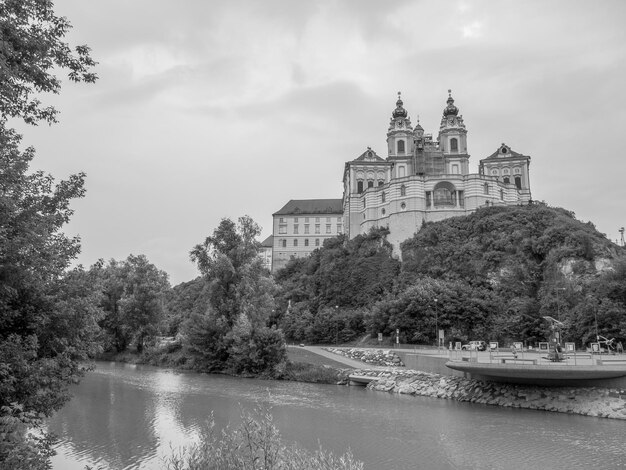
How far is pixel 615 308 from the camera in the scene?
34688 millimetres

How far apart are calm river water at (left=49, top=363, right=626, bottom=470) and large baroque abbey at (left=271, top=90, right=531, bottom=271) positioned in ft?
133

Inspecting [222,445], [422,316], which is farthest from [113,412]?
[422,316]

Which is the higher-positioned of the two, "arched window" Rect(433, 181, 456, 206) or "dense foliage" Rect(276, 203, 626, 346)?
"arched window" Rect(433, 181, 456, 206)

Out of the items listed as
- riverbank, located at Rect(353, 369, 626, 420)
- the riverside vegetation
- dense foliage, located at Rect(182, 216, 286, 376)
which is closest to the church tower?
the riverside vegetation

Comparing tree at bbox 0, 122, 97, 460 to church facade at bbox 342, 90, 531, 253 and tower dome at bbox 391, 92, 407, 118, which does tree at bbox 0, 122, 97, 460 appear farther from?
tower dome at bbox 391, 92, 407, 118

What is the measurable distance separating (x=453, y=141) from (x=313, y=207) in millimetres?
27807

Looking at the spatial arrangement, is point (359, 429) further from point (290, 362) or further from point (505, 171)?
point (505, 171)

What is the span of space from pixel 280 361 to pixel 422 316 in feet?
50.1

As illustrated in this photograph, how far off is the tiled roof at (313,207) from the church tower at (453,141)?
2261 cm

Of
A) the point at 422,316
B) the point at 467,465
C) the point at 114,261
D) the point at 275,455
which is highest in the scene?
the point at 114,261

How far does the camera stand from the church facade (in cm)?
6388

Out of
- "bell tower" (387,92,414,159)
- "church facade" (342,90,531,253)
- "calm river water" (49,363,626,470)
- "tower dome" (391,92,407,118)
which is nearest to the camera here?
"calm river water" (49,363,626,470)

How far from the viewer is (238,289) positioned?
37.3m

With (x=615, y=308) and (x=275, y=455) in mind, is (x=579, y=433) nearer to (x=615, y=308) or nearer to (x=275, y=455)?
(x=275, y=455)
